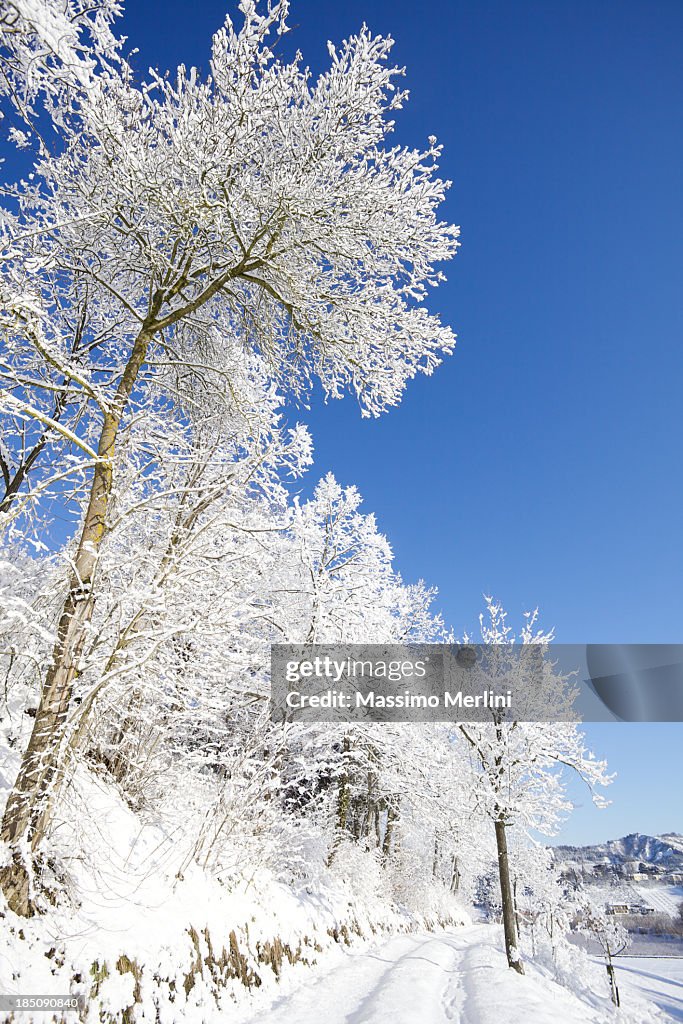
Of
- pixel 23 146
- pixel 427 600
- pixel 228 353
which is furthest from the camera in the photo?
pixel 427 600

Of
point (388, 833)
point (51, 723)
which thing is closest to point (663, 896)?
point (388, 833)

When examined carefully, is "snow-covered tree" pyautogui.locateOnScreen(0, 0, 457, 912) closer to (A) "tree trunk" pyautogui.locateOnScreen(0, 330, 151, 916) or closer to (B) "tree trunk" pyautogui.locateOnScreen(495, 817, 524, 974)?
(A) "tree trunk" pyautogui.locateOnScreen(0, 330, 151, 916)

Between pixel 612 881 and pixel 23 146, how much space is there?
2168 inches

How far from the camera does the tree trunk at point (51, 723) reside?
3.70m

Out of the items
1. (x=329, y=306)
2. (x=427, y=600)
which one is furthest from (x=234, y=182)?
(x=427, y=600)

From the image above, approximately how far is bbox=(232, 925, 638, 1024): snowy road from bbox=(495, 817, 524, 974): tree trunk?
62 centimetres

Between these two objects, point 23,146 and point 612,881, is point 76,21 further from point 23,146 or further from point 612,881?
point 612,881

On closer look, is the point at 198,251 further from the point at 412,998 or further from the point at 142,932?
the point at 412,998

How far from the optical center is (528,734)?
12680mm

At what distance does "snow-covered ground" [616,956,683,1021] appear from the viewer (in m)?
22.9

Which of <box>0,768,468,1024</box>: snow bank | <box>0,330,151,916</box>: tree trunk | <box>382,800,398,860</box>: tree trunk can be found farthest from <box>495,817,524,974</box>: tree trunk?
<box>0,330,151,916</box>: tree trunk

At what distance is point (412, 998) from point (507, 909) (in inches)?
231

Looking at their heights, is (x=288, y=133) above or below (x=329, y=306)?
above

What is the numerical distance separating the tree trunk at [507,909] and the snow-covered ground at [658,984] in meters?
10.0
